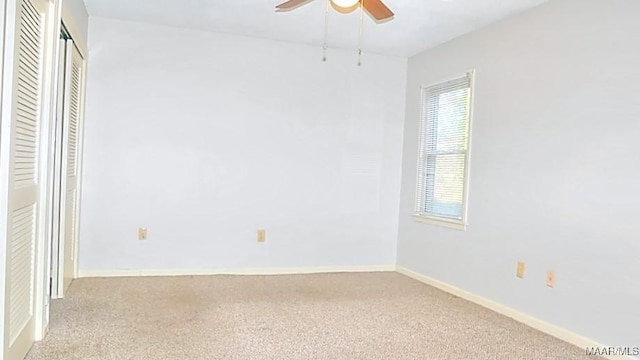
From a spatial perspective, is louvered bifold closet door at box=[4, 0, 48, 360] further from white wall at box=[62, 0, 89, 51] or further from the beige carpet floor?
white wall at box=[62, 0, 89, 51]

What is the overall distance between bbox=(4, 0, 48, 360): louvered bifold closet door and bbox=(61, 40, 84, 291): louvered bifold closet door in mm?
982

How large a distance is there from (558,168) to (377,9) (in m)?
1.56

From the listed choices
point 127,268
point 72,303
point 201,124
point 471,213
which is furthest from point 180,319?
point 471,213

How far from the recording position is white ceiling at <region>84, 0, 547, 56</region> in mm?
3510

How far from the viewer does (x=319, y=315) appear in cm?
331

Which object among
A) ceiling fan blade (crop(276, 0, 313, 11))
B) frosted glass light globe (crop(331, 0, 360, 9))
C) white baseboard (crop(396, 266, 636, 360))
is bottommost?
white baseboard (crop(396, 266, 636, 360))

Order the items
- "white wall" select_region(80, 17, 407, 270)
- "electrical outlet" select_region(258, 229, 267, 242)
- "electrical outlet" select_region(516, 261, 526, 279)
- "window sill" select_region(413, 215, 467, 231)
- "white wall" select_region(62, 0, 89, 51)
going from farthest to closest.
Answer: "electrical outlet" select_region(258, 229, 267, 242)
"white wall" select_region(80, 17, 407, 270)
"window sill" select_region(413, 215, 467, 231)
"electrical outlet" select_region(516, 261, 526, 279)
"white wall" select_region(62, 0, 89, 51)

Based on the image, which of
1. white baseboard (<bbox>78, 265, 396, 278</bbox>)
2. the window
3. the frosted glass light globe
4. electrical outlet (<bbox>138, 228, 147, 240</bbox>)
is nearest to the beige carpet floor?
white baseboard (<bbox>78, 265, 396, 278</bbox>)

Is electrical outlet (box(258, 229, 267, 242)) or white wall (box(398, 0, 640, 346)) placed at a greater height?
white wall (box(398, 0, 640, 346))

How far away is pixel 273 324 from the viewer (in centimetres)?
307

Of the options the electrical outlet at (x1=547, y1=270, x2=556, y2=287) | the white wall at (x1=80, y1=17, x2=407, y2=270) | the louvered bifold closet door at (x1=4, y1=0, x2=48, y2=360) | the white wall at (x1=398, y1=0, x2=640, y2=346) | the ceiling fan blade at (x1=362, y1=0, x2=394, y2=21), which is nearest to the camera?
the louvered bifold closet door at (x1=4, y1=0, x2=48, y2=360)

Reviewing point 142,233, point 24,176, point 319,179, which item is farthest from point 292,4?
point 142,233

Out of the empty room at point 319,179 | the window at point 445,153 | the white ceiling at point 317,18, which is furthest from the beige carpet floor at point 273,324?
the white ceiling at point 317,18

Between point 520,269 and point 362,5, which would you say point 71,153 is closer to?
point 362,5
